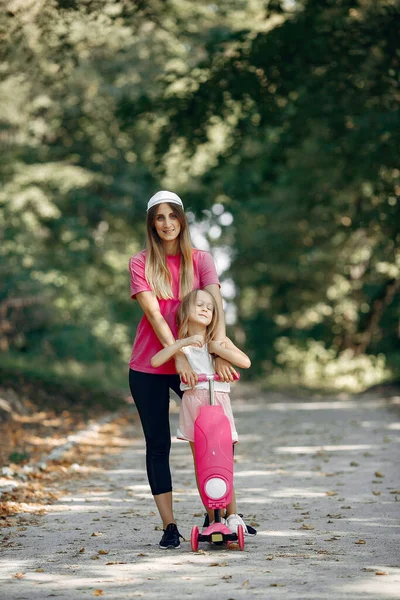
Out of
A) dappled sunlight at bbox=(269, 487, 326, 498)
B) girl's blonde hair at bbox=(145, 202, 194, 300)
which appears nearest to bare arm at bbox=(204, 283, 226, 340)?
→ girl's blonde hair at bbox=(145, 202, 194, 300)

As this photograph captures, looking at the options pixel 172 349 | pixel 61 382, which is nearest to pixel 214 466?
pixel 172 349

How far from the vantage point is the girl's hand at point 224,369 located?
20.4ft

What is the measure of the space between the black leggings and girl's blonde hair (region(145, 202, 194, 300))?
55cm

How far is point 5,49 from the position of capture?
12.2 m

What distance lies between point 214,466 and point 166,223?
1.59 m

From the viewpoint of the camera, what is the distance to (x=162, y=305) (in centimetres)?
641

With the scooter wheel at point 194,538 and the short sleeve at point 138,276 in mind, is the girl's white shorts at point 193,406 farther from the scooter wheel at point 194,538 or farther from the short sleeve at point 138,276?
the short sleeve at point 138,276

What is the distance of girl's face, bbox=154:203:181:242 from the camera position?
252 inches

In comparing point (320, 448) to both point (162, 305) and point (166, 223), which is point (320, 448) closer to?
point (162, 305)

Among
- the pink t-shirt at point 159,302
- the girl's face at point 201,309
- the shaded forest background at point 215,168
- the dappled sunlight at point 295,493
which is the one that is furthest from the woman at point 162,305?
the shaded forest background at point 215,168

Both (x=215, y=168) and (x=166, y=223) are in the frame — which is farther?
(x=215, y=168)

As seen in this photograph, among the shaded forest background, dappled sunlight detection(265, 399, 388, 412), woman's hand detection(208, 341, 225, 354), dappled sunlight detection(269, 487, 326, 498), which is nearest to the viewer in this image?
woman's hand detection(208, 341, 225, 354)

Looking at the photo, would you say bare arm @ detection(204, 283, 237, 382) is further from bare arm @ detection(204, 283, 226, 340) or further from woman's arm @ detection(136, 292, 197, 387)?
woman's arm @ detection(136, 292, 197, 387)

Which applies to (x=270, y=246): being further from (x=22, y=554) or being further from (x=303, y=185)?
(x=22, y=554)
